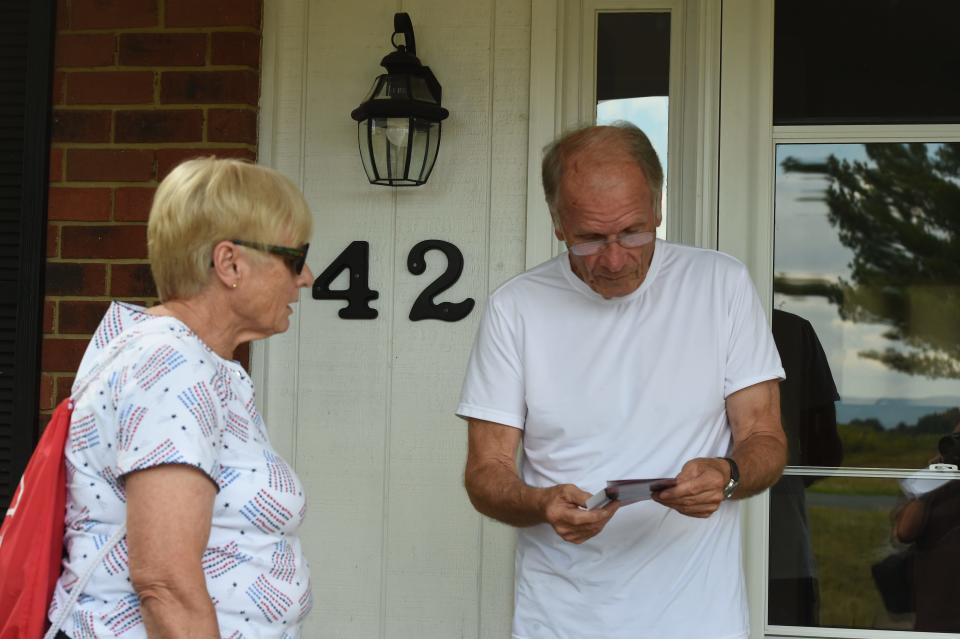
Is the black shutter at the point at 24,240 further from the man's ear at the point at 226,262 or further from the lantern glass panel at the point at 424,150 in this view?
the man's ear at the point at 226,262

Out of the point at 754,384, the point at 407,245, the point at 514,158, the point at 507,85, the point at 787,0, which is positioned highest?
the point at 787,0

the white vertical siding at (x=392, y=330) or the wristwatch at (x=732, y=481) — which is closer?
the wristwatch at (x=732, y=481)

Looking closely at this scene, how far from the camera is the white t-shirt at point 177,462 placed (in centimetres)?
166

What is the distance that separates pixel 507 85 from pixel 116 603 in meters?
1.97

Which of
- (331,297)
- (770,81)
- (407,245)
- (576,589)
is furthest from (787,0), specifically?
(576,589)

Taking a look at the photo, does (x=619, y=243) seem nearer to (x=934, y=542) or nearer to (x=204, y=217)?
(x=204, y=217)

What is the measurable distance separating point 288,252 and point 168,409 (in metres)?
0.33

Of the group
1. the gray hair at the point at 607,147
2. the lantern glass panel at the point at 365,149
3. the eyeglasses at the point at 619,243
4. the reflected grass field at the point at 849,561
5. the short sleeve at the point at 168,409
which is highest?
the lantern glass panel at the point at 365,149

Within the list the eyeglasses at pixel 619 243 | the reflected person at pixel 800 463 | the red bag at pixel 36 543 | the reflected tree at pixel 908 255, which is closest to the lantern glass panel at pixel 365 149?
the eyeglasses at pixel 619 243

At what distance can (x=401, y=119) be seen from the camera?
124 inches

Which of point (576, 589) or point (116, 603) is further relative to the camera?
point (576, 589)

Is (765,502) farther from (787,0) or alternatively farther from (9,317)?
(9,317)

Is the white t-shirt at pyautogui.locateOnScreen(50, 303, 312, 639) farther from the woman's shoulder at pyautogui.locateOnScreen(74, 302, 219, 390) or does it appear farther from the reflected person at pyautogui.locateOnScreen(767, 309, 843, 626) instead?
the reflected person at pyautogui.locateOnScreen(767, 309, 843, 626)

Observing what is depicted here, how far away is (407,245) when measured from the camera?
3289 millimetres
